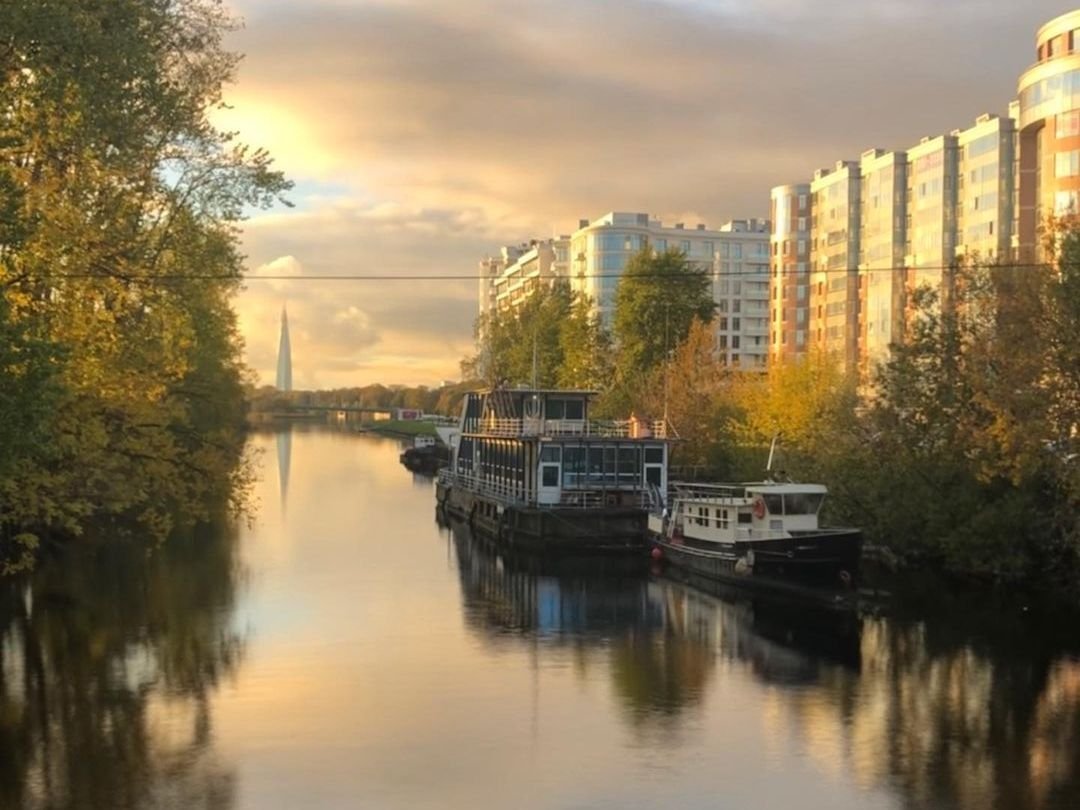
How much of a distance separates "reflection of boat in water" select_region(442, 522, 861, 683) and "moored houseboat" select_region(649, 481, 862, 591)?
0.96 meters

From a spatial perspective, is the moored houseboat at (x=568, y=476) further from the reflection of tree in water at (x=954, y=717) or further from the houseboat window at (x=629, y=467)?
the reflection of tree in water at (x=954, y=717)

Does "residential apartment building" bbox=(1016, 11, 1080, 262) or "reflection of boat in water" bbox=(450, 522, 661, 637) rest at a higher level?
"residential apartment building" bbox=(1016, 11, 1080, 262)

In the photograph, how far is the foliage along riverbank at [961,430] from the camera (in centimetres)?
4262

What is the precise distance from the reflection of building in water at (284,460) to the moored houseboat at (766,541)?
33.6 metres

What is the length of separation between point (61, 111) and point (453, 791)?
18.5m

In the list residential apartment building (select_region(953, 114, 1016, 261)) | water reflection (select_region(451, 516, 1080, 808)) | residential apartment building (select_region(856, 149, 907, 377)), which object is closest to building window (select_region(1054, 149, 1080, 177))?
residential apartment building (select_region(953, 114, 1016, 261))

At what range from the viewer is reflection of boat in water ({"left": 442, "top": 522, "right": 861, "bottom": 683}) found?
3728 centimetres

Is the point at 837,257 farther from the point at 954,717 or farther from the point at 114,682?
the point at 114,682

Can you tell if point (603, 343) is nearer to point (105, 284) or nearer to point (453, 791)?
point (105, 284)

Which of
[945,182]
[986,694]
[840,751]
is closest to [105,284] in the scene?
[840,751]

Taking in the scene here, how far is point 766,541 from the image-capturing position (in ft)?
153

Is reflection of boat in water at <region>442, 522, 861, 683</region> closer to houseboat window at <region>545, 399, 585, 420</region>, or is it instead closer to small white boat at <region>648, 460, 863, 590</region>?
small white boat at <region>648, 460, 863, 590</region>

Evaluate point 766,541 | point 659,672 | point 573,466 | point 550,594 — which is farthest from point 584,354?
point 659,672

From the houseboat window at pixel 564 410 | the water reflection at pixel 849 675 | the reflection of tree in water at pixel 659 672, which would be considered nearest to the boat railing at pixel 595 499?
the houseboat window at pixel 564 410
